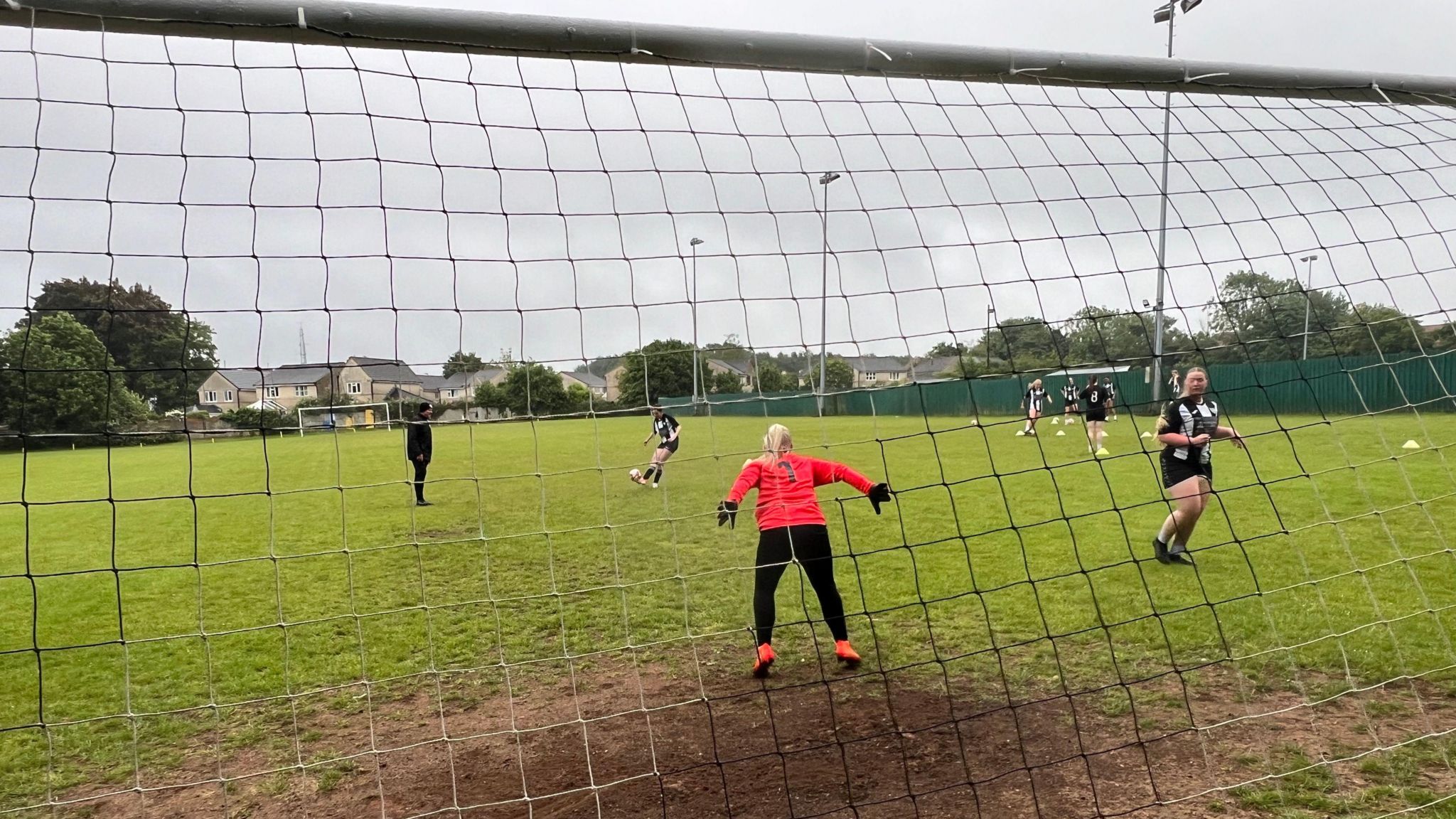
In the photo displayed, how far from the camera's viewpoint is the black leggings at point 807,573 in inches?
184

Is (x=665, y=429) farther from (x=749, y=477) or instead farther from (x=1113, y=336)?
(x=1113, y=336)

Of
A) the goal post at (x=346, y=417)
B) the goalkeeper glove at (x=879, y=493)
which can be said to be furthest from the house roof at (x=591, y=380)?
the goalkeeper glove at (x=879, y=493)

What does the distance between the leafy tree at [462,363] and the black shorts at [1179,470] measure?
521cm

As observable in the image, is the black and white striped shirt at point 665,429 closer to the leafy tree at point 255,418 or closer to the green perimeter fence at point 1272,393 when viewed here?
the green perimeter fence at point 1272,393

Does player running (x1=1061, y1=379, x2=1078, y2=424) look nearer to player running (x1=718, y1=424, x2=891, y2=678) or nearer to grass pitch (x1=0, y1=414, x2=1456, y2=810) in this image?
grass pitch (x1=0, y1=414, x2=1456, y2=810)

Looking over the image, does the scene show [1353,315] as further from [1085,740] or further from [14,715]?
[14,715]

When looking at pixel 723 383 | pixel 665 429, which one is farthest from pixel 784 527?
pixel 665 429

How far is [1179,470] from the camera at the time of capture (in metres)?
6.32

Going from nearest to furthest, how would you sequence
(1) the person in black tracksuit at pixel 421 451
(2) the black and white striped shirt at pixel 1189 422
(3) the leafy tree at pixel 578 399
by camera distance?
(3) the leafy tree at pixel 578 399, (2) the black and white striped shirt at pixel 1189 422, (1) the person in black tracksuit at pixel 421 451

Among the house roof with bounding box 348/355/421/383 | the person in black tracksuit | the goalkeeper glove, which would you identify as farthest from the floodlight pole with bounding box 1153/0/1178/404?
the person in black tracksuit

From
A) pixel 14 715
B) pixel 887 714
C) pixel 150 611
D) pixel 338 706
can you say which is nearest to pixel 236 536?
pixel 150 611

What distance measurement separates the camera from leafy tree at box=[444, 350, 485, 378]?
128 inches

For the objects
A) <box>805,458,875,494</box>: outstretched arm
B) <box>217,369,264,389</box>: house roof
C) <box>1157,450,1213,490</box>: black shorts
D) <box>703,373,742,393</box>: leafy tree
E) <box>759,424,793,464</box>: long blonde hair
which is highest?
<box>217,369,264,389</box>: house roof

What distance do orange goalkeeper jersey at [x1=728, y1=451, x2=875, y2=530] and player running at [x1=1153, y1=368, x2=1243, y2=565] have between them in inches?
110
